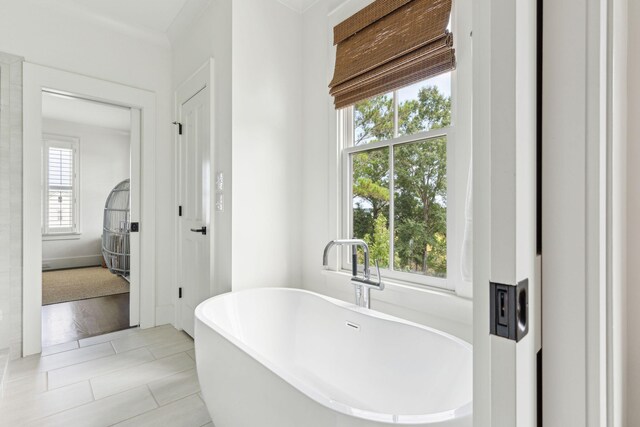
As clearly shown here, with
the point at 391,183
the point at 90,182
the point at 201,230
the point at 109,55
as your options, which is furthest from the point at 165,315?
the point at 90,182

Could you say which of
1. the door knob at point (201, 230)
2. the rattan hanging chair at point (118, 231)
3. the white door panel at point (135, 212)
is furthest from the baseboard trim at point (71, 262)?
the door knob at point (201, 230)

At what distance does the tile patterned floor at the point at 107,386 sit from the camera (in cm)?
169

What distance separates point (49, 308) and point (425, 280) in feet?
12.7

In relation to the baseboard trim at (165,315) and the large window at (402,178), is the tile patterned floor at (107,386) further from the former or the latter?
the large window at (402,178)

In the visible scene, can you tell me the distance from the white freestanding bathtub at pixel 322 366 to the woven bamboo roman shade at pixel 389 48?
1.28 metres

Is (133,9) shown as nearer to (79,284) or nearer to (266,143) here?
(266,143)

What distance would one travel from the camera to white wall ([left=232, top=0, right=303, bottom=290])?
7.10 ft

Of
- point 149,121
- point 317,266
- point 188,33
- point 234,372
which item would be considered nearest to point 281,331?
point 317,266

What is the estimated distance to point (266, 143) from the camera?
2299 millimetres

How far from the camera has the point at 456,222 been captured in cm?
159

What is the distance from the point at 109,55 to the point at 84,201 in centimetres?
377

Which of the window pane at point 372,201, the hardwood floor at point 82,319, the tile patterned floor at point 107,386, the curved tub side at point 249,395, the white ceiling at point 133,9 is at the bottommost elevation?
the tile patterned floor at point 107,386

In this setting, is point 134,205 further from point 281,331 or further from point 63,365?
point 281,331

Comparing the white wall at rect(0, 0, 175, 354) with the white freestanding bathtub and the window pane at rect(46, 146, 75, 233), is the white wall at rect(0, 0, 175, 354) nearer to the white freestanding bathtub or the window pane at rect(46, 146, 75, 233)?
the white freestanding bathtub
